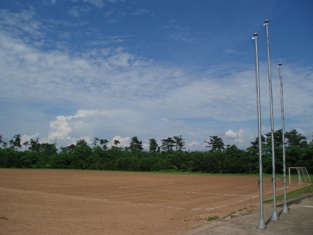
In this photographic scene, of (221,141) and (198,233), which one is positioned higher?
(221,141)

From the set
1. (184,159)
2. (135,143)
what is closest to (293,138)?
(184,159)

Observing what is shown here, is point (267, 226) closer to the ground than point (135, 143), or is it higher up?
closer to the ground

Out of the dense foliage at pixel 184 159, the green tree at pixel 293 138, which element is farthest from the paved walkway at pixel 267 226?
the green tree at pixel 293 138

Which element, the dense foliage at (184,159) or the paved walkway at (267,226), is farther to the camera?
the dense foliage at (184,159)

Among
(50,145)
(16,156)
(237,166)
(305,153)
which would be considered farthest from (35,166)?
(305,153)

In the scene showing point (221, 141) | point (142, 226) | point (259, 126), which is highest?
point (221, 141)

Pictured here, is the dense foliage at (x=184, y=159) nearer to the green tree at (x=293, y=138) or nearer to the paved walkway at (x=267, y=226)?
the green tree at (x=293, y=138)

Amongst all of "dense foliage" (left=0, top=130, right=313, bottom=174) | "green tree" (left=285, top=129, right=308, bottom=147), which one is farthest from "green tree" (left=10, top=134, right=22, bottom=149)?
"green tree" (left=285, top=129, right=308, bottom=147)

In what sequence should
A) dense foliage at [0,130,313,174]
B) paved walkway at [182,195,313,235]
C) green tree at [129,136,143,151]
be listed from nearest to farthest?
paved walkway at [182,195,313,235] < dense foliage at [0,130,313,174] < green tree at [129,136,143,151]

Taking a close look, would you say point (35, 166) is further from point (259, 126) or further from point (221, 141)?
point (259, 126)

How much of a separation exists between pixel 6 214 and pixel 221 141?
7417 centimetres

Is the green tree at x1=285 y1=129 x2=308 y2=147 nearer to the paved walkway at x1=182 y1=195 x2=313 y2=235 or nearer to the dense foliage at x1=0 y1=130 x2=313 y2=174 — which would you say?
the dense foliage at x1=0 y1=130 x2=313 y2=174

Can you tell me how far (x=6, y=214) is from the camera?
10547 millimetres

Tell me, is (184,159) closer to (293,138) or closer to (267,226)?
(293,138)
